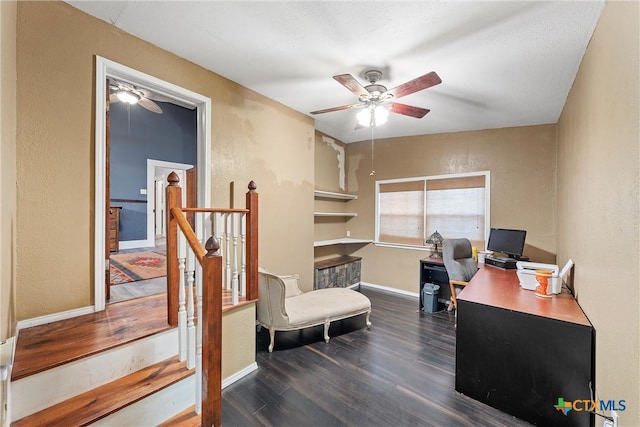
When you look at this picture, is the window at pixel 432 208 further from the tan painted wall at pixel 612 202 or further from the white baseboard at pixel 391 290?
the tan painted wall at pixel 612 202

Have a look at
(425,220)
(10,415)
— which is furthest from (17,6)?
(425,220)

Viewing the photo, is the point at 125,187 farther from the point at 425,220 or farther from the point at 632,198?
the point at 632,198

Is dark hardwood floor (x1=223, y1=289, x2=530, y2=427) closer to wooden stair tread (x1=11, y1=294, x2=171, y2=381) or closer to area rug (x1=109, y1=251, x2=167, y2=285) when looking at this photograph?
wooden stair tread (x1=11, y1=294, x2=171, y2=381)

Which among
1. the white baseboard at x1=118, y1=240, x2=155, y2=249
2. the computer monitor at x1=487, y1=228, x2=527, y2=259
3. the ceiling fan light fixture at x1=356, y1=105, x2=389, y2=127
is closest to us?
the ceiling fan light fixture at x1=356, y1=105, x2=389, y2=127

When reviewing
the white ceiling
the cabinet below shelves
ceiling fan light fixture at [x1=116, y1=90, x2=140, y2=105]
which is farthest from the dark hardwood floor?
ceiling fan light fixture at [x1=116, y1=90, x2=140, y2=105]

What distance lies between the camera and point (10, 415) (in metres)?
1.21

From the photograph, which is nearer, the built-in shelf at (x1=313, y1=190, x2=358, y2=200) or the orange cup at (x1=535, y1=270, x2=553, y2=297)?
the orange cup at (x1=535, y1=270, x2=553, y2=297)

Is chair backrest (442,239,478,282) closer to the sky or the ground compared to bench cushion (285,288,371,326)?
closer to the sky

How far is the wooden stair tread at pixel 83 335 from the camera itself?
1.35 meters

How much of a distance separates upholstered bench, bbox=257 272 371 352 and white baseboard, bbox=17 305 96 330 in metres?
1.35

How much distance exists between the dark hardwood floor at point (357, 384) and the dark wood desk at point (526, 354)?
0.54 feet

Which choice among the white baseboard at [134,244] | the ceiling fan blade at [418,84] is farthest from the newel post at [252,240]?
the white baseboard at [134,244]

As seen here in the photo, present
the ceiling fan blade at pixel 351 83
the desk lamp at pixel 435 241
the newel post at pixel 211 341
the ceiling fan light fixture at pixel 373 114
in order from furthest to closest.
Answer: the desk lamp at pixel 435 241
the ceiling fan light fixture at pixel 373 114
the ceiling fan blade at pixel 351 83
the newel post at pixel 211 341

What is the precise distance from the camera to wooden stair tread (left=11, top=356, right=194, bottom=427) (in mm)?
1260
